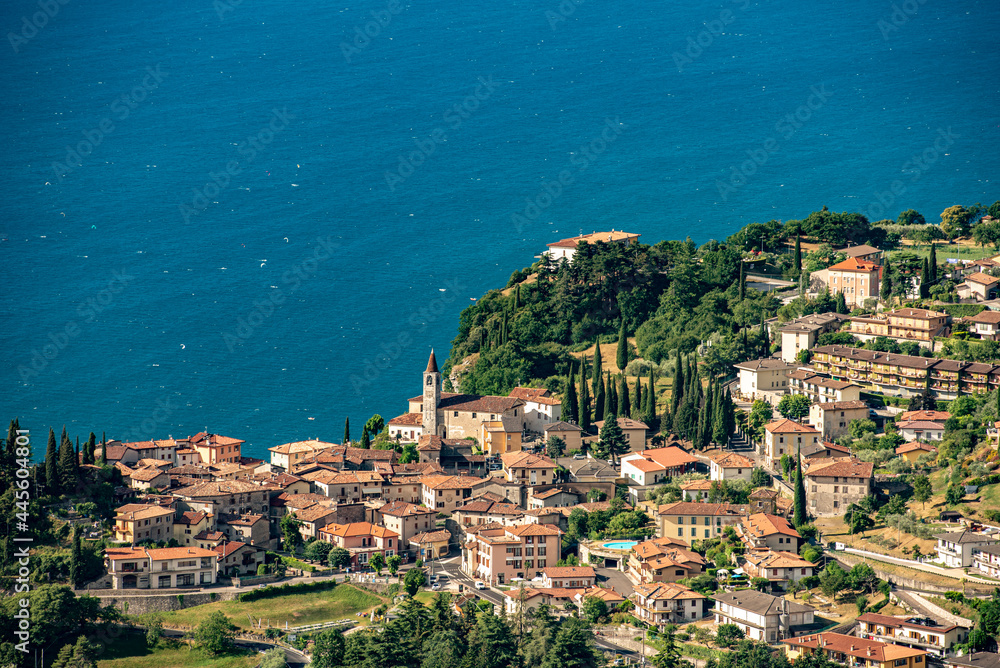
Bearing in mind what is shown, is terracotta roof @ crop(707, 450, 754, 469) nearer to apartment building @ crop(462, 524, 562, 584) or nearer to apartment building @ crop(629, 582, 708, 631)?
apartment building @ crop(462, 524, 562, 584)

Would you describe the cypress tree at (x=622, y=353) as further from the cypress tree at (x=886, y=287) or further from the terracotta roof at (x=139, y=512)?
the terracotta roof at (x=139, y=512)

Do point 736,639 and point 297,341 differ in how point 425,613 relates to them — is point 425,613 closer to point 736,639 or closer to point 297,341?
point 736,639

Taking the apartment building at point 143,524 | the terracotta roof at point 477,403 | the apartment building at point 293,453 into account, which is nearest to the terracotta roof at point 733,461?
the terracotta roof at point 477,403

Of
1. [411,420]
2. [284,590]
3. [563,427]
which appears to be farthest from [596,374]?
[284,590]

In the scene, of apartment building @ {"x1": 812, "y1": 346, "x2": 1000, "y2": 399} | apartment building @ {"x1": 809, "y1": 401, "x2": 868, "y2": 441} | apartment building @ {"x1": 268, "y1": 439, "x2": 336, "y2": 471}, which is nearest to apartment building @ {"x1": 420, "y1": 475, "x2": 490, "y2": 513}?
apartment building @ {"x1": 268, "y1": 439, "x2": 336, "y2": 471}

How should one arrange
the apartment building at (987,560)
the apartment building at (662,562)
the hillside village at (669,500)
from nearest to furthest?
the apartment building at (987,560), the hillside village at (669,500), the apartment building at (662,562)
